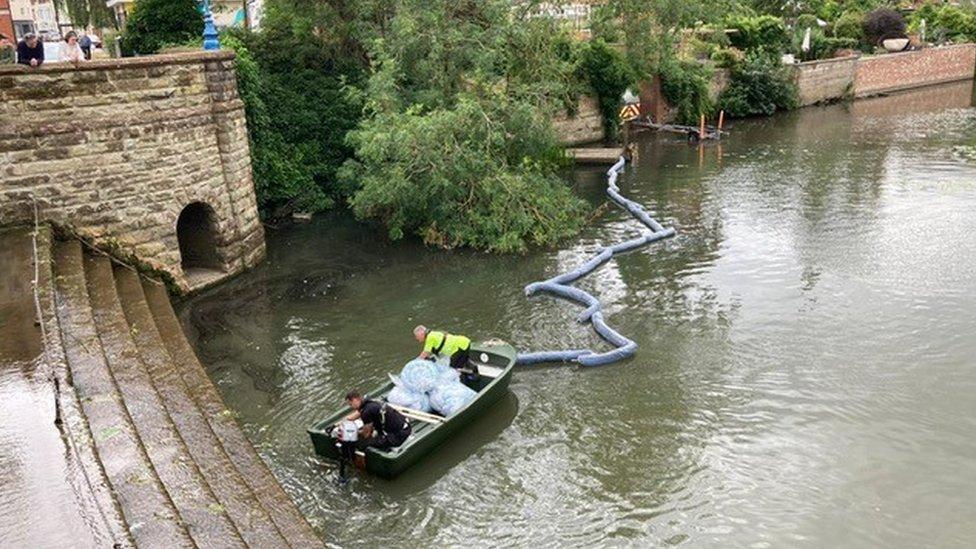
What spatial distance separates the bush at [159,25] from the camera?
67.8ft

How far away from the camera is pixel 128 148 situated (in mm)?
14852

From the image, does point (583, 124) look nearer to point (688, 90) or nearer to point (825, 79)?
point (688, 90)

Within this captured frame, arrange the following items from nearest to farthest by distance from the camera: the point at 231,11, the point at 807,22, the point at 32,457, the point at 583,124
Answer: the point at 32,457, the point at 231,11, the point at 583,124, the point at 807,22

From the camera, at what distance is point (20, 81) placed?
44.3 feet

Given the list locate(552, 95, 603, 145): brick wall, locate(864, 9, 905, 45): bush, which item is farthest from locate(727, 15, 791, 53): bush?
locate(864, 9, 905, 45): bush

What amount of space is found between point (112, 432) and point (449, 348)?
4786 millimetres

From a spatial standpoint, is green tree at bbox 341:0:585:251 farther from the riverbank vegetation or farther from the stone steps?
the stone steps

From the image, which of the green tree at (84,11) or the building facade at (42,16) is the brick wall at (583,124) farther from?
the building facade at (42,16)

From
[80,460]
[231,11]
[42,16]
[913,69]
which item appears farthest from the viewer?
[42,16]

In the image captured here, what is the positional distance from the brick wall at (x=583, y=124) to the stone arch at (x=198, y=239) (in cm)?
1731

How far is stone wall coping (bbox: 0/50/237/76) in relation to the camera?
44.3ft

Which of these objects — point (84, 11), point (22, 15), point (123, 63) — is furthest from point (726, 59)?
point (22, 15)

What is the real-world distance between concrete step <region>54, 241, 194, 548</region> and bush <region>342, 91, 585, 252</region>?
7.77 m

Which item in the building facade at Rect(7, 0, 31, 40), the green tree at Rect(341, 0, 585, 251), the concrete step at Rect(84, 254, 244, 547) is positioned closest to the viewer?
the concrete step at Rect(84, 254, 244, 547)
